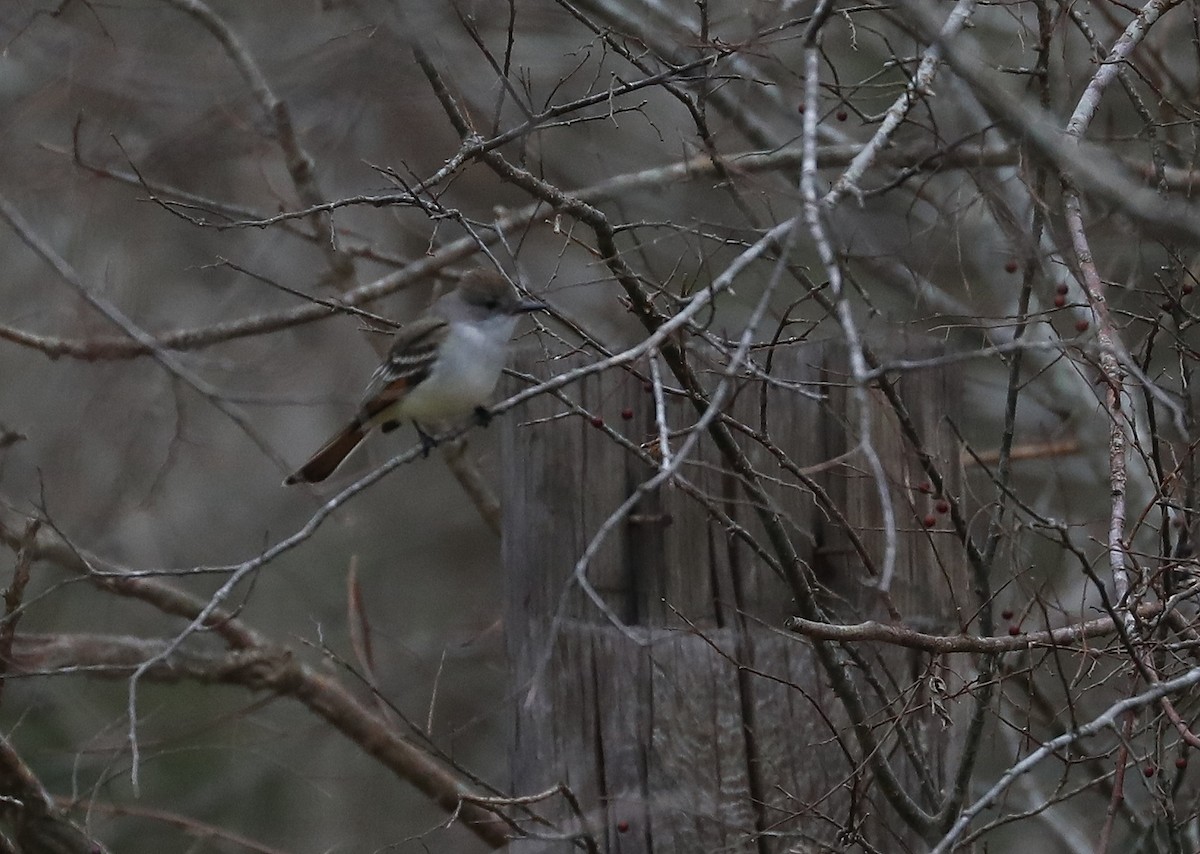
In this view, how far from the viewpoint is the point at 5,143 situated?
6.15 meters

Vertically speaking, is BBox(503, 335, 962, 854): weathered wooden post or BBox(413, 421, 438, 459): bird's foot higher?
BBox(413, 421, 438, 459): bird's foot

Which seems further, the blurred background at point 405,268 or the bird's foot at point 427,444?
the bird's foot at point 427,444

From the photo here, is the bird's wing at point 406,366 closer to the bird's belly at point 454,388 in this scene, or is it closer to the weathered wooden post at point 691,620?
the bird's belly at point 454,388

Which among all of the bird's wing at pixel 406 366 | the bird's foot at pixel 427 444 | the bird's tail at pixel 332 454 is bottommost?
the bird's foot at pixel 427 444

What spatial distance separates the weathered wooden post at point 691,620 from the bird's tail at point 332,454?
162 cm

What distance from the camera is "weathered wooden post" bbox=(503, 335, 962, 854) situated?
3.73 meters

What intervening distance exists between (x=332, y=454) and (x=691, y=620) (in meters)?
2.16

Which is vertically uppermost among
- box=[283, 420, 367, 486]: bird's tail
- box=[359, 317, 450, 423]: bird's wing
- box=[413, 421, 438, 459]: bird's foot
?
box=[359, 317, 450, 423]: bird's wing

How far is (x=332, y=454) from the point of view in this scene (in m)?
5.43

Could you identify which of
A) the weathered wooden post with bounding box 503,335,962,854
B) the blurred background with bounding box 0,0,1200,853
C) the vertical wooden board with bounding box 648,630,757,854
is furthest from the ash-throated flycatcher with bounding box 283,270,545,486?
the vertical wooden board with bounding box 648,630,757,854

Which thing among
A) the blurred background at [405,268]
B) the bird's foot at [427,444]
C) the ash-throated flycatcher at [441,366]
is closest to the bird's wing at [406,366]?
the ash-throated flycatcher at [441,366]

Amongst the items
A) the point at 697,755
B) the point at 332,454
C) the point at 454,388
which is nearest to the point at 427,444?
the point at 454,388

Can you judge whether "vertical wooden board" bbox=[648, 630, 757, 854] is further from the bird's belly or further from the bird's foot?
the bird's belly

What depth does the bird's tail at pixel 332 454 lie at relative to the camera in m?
5.38
